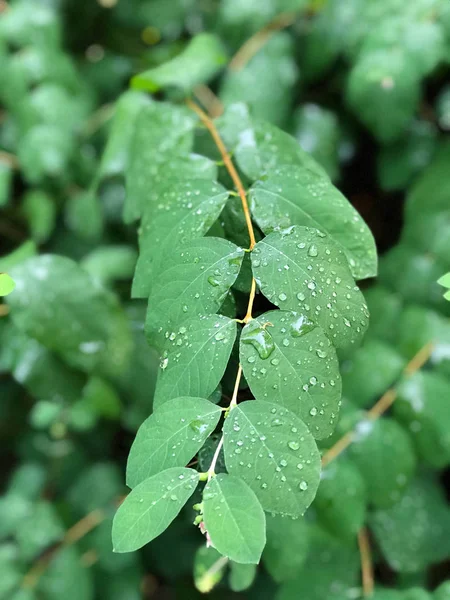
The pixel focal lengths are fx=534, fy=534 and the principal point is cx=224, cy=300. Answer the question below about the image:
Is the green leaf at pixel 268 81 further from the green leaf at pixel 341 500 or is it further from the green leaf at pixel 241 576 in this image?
the green leaf at pixel 241 576

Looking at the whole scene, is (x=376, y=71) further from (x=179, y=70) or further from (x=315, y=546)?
(x=315, y=546)

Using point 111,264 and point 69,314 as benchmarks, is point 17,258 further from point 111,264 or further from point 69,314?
point 111,264

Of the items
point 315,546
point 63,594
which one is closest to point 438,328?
point 315,546

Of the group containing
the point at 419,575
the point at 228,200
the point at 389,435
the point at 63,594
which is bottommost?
the point at 419,575

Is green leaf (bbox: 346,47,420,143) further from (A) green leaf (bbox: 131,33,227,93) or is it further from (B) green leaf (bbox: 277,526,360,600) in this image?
(B) green leaf (bbox: 277,526,360,600)

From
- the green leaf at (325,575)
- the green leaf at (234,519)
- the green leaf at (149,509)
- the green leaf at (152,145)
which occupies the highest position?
the green leaf at (152,145)

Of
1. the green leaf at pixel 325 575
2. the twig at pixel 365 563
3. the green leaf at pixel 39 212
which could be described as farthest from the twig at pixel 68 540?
the green leaf at pixel 39 212
